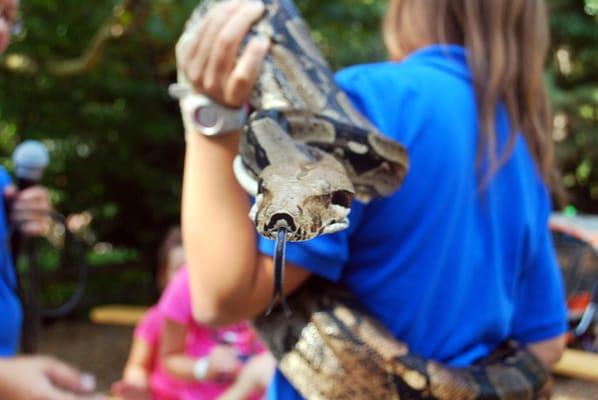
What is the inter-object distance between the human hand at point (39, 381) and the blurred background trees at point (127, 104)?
14.9 feet

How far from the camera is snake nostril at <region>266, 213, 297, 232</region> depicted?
2.72ft

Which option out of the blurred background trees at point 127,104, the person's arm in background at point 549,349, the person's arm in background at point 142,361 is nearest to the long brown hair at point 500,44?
the person's arm in background at point 549,349

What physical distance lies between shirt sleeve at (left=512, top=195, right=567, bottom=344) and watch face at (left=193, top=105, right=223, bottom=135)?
765 millimetres

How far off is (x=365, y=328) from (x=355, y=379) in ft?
0.32

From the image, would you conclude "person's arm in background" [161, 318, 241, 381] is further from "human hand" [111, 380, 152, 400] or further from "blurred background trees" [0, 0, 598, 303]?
"blurred background trees" [0, 0, 598, 303]

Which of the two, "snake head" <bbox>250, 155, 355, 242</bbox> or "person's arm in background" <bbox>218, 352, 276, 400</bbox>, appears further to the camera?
"person's arm in background" <bbox>218, 352, 276, 400</bbox>

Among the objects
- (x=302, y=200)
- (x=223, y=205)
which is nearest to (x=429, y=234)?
(x=223, y=205)

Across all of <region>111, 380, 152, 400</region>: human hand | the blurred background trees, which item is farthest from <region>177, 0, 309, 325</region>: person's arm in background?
the blurred background trees

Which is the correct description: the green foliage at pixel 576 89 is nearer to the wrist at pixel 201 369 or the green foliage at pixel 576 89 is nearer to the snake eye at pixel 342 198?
the wrist at pixel 201 369

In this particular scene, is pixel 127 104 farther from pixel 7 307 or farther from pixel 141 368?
pixel 7 307

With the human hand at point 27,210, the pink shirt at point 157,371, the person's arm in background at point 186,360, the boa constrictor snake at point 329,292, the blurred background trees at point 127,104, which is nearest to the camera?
the boa constrictor snake at point 329,292

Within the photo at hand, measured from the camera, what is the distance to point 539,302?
169cm

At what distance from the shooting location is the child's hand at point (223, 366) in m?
2.64

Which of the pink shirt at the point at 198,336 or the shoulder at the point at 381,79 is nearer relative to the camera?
the shoulder at the point at 381,79
